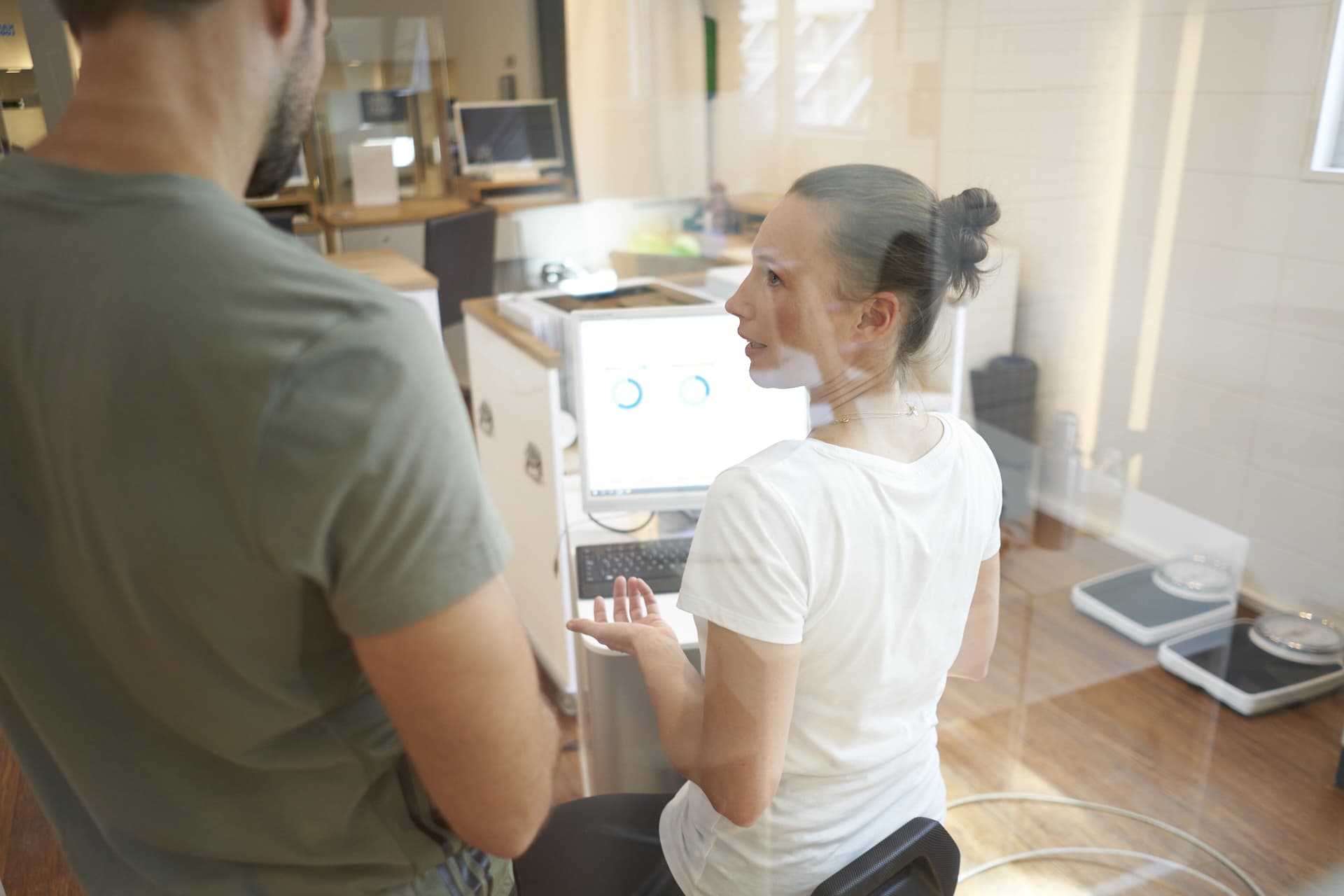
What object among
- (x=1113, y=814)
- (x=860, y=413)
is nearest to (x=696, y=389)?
(x=860, y=413)

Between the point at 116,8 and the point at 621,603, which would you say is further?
the point at 621,603

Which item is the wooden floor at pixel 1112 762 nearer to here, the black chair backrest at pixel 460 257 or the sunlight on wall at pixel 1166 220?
the sunlight on wall at pixel 1166 220

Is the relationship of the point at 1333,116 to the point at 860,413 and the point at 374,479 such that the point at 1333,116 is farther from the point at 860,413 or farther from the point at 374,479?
the point at 374,479

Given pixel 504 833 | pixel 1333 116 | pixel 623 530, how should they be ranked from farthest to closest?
pixel 1333 116, pixel 623 530, pixel 504 833

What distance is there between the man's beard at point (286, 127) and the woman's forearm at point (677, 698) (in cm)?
45

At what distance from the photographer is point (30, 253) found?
46cm

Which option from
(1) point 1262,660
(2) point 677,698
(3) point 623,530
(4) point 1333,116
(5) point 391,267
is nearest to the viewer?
(5) point 391,267

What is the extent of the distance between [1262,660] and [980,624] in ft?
4.36

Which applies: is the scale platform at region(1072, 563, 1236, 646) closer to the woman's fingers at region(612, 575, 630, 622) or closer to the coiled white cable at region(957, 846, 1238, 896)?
the coiled white cable at region(957, 846, 1238, 896)

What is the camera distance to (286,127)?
0.53m

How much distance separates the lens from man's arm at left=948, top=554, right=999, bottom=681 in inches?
36.4

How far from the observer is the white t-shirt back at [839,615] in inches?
29.0

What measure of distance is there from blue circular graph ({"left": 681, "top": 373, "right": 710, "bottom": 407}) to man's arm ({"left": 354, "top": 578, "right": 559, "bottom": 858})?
33cm

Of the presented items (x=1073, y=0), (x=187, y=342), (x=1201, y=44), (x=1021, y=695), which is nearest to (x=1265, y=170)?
(x=1201, y=44)
